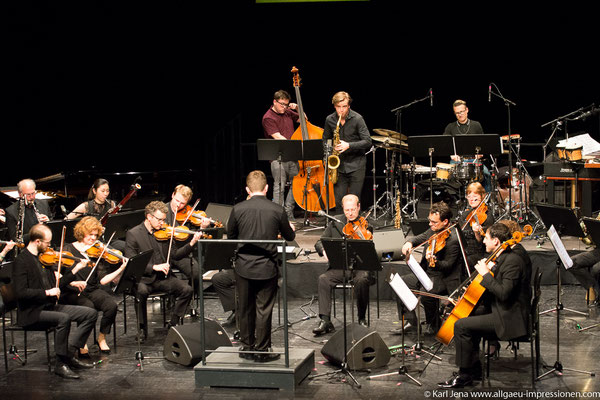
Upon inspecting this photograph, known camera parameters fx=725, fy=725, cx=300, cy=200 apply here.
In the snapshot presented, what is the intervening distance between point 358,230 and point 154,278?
7.05 feet

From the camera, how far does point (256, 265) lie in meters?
5.87

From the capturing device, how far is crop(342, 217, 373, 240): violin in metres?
7.30

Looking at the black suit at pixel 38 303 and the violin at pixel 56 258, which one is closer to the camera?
the black suit at pixel 38 303

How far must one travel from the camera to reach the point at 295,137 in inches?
397

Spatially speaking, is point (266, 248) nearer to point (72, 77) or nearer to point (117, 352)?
point (117, 352)

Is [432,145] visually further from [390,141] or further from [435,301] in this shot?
[435,301]

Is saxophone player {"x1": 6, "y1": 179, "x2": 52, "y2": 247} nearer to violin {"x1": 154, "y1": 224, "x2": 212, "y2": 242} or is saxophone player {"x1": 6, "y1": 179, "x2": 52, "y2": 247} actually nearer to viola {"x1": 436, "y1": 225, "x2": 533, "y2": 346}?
violin {"x1": 154, "y1": 224, "x2": 212, "y2": 242}

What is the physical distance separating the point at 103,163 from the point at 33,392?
7.49 meters

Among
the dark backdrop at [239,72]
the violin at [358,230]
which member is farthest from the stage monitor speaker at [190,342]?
the dark backdrop at [239,72]

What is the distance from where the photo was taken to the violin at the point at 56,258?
259 inches

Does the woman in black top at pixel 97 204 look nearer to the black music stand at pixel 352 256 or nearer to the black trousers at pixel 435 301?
the black music stand at pixel 352 256

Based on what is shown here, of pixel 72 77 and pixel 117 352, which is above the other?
pixel 72 77

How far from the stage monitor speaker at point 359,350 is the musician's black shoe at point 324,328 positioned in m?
0.92

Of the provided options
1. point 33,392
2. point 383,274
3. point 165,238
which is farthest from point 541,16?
point 33,392
